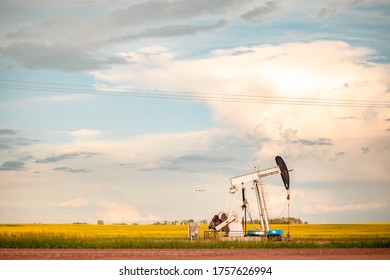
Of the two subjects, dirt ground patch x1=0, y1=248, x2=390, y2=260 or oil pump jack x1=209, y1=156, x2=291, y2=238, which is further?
→ oil pump jack x1=209, y1=156, x2=291, y2=238

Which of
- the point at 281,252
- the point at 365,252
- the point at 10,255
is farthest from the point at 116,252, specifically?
the point at 365,252

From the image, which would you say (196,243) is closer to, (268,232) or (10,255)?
(268,232)

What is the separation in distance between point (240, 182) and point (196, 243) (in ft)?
23.7

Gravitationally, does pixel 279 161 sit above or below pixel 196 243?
above

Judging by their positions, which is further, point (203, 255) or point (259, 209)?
point (259, 209)

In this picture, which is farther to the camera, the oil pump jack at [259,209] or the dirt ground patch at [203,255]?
the oil pump jack at [259,209]

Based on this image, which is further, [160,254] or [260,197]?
[260,197]

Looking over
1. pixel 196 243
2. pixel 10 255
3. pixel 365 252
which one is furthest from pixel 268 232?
pixel 10 255

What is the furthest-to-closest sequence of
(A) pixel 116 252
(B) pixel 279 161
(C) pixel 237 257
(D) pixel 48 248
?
Result: 1. (B) pixel 279 161
2. (D) pixel 48 248
3. (A) pixel 116 252
4. (C) pixel 237 257

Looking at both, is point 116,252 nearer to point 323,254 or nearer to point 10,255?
point 10,255

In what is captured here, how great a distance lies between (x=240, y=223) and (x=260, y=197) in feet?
7.97

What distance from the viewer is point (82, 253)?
105 ft

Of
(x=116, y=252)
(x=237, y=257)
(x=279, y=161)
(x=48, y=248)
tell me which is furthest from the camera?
(x=279, y=161)

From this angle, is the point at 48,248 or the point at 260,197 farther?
the point at 260,197
